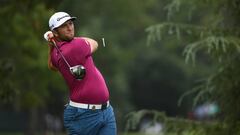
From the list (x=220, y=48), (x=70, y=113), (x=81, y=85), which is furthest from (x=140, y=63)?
(x=81, y=85)

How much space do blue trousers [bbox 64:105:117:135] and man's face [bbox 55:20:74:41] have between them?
660mm

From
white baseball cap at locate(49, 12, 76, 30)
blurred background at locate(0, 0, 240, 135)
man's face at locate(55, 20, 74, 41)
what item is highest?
white baseball cap at locate(49, 12, 76, 30)

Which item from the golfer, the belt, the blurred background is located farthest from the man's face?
the blurred background

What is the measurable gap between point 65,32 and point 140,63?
150 ft

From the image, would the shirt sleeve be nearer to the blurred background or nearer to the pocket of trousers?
the pocket of trousers

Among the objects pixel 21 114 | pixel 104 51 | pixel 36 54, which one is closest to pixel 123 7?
pixel 104 51

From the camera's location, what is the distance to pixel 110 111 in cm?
777

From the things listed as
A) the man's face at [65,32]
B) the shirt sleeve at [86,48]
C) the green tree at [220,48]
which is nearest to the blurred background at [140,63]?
the green tree at [220,48]

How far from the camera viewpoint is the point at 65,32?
25.3 feet

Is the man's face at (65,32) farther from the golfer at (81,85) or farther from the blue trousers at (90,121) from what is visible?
the blue trousers at (90,121)

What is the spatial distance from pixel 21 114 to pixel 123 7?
13623 millimetres

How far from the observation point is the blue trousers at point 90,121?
7680 millimetres

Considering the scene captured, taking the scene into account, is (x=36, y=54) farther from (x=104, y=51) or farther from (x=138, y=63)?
(x=138, y=63)

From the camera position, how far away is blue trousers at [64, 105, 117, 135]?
7.68 meters
